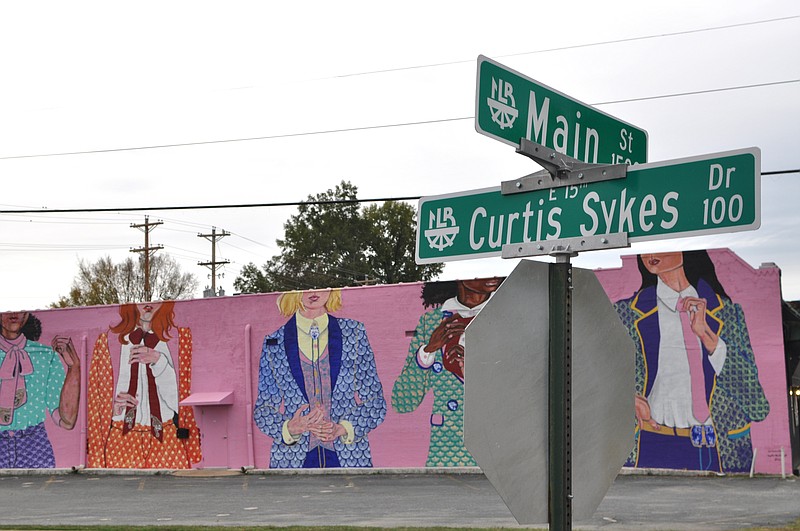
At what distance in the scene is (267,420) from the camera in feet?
87.0

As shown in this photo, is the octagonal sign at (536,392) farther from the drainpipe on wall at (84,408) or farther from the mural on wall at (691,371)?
the drainpipe on wall at (84,408)

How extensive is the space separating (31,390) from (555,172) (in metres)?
28.2

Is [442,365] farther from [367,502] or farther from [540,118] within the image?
[540,118]

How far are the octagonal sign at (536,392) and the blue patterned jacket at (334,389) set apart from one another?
21535 millimetres

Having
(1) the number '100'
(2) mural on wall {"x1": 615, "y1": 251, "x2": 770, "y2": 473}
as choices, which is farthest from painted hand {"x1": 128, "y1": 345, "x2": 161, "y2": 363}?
(1) the number '100'

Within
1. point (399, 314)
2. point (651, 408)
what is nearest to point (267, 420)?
point (399, 314)

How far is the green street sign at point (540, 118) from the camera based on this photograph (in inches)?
157

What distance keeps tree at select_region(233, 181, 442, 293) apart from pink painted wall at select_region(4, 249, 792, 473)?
37.1m

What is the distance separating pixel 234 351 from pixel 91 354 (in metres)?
4.80

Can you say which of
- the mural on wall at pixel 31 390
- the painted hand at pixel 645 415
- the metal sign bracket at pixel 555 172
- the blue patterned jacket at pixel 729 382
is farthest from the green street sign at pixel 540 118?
the mural on wall at pixel 31 390

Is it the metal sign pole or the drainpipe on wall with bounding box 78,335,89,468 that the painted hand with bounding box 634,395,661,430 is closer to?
the drainpipe on wall with bounding box 78,335,89,468

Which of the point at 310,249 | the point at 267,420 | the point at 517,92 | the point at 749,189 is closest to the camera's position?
the point at 749,189

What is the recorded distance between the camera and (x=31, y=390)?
2938cm

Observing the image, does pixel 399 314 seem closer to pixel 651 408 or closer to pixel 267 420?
pixel 267 420
